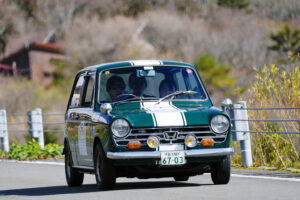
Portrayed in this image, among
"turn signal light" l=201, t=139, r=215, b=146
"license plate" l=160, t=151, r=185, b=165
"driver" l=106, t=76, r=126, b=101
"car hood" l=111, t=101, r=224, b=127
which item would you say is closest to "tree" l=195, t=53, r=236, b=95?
"driver" l=106, t=76, r=126, b=101

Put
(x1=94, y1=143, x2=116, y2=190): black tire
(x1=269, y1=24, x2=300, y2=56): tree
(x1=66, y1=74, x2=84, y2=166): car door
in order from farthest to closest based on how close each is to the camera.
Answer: (x1=269, y1=24, x2=300, y2=56): tree
(x1=66, y1=74, x2=84, y2=166): car door
(x1=94, y1=143, x2=116, y2=190): black tire

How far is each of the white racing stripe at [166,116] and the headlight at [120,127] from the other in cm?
36

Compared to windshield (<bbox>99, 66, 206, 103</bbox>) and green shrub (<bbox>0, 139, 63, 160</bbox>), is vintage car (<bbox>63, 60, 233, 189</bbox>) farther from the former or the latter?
green shrub (<bbox>0, 139, 63, 160</bbox>)

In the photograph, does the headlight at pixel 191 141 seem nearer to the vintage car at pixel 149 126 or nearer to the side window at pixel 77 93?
the vintage car at pixel 149 126

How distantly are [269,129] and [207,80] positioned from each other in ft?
158

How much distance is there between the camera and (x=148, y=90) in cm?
1194

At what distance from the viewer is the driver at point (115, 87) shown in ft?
39.1

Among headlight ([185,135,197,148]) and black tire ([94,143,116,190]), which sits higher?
headlight ([185,135,197,148])

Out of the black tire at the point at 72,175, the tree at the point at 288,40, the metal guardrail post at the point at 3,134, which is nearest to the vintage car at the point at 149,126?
the black tire at the point at 72,175

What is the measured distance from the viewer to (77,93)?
43.1 feet

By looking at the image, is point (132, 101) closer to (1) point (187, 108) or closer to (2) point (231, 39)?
(1) point (187, 108)

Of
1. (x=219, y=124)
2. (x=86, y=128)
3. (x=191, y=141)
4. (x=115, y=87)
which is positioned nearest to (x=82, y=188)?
(x=86, y=128)

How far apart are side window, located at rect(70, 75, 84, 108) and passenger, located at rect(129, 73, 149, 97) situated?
3.86ft

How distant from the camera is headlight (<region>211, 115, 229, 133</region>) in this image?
1105 centimetres
